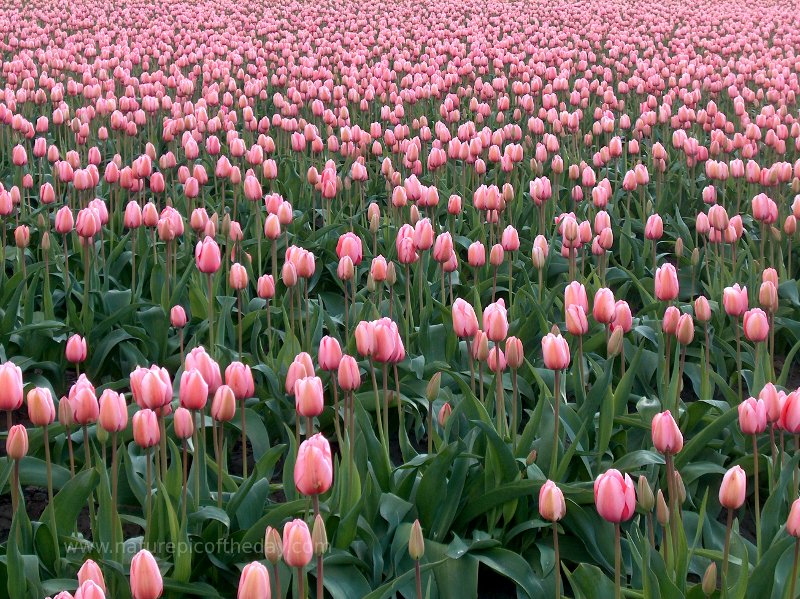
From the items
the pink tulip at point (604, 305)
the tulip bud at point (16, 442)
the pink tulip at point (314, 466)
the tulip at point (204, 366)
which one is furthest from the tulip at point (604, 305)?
the tulip bud at point (16, 442)

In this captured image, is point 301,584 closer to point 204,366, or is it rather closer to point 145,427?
point 145,427

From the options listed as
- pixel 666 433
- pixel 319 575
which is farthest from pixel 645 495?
pixel 319 575

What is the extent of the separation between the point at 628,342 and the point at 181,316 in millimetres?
1835

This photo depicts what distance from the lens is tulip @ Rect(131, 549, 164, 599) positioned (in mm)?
1820

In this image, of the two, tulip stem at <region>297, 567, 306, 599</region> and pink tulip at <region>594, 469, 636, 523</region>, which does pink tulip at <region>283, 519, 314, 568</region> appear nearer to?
tulip stem at <region>297, 567, 306, 599</region>

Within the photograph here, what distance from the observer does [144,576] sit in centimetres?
182

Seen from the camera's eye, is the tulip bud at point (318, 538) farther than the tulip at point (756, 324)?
No

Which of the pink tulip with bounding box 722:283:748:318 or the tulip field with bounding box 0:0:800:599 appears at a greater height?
the pink tulip with bounding box 722:283:748:318

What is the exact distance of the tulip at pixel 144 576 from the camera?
1820mm

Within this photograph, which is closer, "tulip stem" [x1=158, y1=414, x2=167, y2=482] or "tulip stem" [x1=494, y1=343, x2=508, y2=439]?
"tulip stem" [x1=158, y1=414, x2=167, y2=482]

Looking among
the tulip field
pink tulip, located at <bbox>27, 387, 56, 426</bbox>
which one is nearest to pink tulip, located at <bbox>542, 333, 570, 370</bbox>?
the tulip field

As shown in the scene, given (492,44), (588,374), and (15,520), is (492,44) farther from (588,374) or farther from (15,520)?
(15,520)

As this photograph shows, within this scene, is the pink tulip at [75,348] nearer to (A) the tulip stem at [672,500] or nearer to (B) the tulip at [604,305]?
(B) the tulip at [604,305]

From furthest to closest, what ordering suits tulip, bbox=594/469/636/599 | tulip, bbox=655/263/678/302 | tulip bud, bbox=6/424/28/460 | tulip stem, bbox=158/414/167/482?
tulip, bbox=655/263/678/302, tulip stem, bbox=158/414/167/482, tulip bud, bbox=6/424/28/460, tulip, bbox=594/469/636/599
